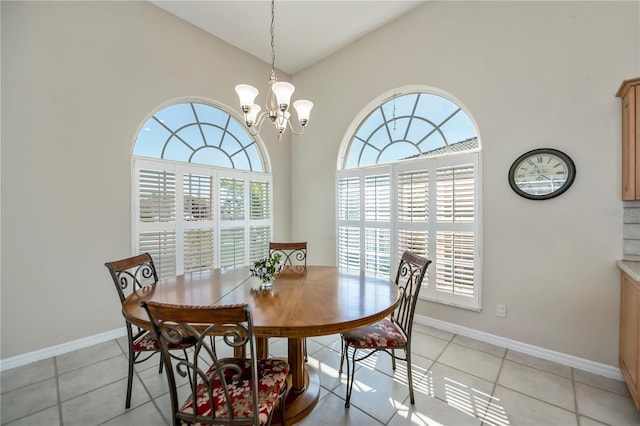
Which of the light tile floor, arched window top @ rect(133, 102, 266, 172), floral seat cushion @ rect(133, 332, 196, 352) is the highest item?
arched window top @ rect(133, 102, 266, 172)

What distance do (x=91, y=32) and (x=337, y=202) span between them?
3.32 metres

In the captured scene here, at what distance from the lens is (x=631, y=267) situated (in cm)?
186

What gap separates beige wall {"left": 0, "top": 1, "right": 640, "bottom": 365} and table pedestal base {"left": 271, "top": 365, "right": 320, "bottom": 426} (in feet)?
5.68

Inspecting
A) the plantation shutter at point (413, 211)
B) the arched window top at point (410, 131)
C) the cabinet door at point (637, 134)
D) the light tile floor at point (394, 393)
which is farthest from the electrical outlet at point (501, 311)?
the arched window top at point (410, 131)

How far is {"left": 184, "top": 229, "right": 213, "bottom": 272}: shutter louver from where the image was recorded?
330 centimetres

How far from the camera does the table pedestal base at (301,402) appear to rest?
5.46 ft

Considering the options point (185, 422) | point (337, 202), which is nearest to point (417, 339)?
point (337, 202)

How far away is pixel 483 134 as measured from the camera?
2686 mm

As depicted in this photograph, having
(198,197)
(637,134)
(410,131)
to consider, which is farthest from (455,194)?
(198,197)

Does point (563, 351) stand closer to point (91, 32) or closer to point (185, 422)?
point (185, 422)

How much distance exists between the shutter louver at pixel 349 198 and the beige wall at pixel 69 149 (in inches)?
98.9

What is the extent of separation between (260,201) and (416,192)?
2.33 m

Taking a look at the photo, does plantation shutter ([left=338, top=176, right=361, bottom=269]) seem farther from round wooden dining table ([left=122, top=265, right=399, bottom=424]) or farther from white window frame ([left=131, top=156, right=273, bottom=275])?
round wooden dining table ([left=122, top=265, right=399, bottom=424])

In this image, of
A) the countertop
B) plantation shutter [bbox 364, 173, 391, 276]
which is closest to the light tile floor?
the countertop
